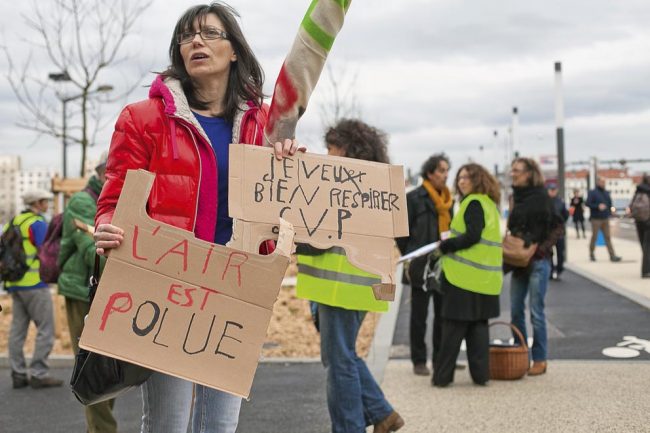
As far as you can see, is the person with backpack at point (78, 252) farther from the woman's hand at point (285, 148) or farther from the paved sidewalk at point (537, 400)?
the woman's hand at point (285, 148)

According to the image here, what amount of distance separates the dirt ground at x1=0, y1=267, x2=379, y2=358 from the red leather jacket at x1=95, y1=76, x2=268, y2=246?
5779mm

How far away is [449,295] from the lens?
6.86 m

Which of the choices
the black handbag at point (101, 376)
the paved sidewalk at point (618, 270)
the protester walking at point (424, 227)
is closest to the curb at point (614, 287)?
the paved sidewalk at point (618, 270)

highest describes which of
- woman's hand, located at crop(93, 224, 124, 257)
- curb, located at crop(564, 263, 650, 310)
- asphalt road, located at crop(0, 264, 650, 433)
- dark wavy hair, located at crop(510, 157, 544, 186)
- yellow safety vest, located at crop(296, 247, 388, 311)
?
dark wavy hair, located at crop(510, 157, 544, 186)

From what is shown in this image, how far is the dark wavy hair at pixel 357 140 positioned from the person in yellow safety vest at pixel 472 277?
1.77 m

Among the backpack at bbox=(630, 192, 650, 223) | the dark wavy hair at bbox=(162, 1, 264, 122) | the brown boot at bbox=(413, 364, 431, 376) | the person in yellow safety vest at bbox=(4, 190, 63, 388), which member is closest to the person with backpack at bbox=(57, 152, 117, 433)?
the person in yellow safety vest at bbox=(4, 190, 63, 388)

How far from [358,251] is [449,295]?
3.93 meters

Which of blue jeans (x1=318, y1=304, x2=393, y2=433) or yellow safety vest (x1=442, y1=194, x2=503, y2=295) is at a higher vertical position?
yellow safety vest (x1=442, y1=194, x2=503, y2=295)

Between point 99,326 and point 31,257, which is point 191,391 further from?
point 31,257

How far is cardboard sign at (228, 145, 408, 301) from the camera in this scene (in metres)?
2.85

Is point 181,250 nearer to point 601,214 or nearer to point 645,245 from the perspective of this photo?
point 645,245

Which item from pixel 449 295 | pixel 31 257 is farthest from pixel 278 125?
pixel 31 257

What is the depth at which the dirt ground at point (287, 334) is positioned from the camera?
347 inches

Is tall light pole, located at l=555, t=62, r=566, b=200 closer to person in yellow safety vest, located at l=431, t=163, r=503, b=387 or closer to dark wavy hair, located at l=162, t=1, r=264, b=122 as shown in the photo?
person in yellow safety vest, located at l=431, t=163, r=503, b=387
